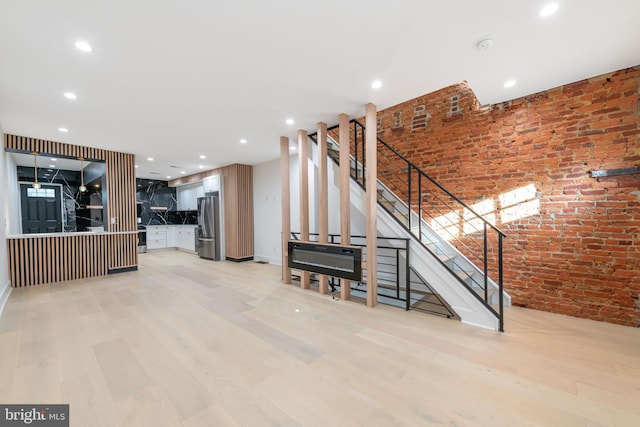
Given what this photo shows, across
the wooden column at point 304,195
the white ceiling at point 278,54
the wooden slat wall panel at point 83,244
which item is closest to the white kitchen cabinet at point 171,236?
the wooden slat wall panel at point 83,244

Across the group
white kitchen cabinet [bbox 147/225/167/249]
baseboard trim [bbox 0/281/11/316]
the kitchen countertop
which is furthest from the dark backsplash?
baseboard trim [bbox 0/281/11/316]

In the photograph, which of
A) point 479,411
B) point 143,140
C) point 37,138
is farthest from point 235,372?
point 37,138

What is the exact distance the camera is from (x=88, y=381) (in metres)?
1.81

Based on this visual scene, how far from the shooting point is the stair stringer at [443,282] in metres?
2.72

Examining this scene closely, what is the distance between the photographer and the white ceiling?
179cm

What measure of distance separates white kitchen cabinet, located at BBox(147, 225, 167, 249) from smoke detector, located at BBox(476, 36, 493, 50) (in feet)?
32.3

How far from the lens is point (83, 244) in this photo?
4988mm

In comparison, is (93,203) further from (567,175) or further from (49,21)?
(567,175)

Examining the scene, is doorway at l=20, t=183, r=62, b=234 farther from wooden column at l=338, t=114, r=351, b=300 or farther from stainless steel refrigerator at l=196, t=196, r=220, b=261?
wooden column at l=338, t=114, r=351, b=300

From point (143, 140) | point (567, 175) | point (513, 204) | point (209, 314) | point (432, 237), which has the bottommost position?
point (209, 314)

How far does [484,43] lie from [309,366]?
3.09m

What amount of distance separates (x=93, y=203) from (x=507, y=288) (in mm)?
10121

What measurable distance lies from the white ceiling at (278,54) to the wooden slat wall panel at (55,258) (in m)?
2.19

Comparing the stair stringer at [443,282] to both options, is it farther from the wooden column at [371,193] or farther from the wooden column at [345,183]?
the wooden column at [345,183]
